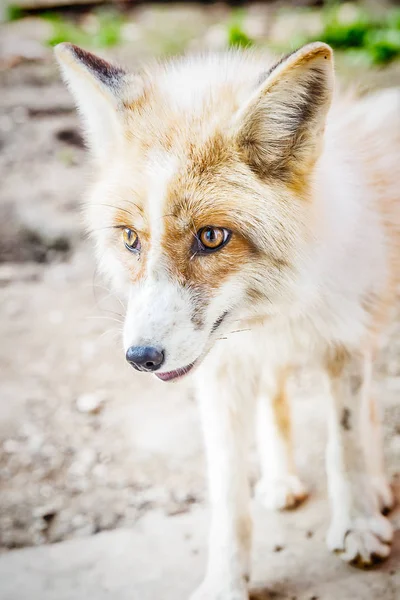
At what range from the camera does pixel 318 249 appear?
2.12 meters

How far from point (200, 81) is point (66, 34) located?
6.79 m

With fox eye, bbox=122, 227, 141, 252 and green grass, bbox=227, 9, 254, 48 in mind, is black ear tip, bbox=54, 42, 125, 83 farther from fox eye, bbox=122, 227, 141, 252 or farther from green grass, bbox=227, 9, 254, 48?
green grass, bbox=227, 9, 254, 48

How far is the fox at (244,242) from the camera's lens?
6.45 ft

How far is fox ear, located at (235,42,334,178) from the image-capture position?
1.89 metres

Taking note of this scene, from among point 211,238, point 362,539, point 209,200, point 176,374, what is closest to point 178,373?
point 176,374

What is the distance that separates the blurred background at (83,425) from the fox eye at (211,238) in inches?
19.7

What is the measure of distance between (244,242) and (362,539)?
1.32 meters

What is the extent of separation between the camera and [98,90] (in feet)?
7.12

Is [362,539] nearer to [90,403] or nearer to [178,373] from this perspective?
[178,373]

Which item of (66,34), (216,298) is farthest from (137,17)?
(216,298)

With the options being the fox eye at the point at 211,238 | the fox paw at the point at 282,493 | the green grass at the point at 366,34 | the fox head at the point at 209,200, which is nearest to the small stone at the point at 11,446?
the fox paw at the point at 282,493

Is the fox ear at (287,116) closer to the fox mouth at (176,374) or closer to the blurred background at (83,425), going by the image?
the fox mouth at (176,374)

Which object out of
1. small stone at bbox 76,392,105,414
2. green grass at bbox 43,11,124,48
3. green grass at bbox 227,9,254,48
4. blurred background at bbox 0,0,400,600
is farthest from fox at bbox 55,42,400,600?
green grass at bbox 43,11,124,48

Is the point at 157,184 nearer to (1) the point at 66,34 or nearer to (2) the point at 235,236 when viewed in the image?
(2) the point at 235,236
